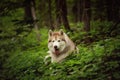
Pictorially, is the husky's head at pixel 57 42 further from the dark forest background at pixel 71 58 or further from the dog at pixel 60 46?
the dark forest background at pixel 71 58

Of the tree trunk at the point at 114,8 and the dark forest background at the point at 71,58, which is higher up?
the tree trunk at the point at 114,8

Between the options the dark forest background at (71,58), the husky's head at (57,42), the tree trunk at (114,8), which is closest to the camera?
the dark forest background at (71,58)

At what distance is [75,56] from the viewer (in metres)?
10.4

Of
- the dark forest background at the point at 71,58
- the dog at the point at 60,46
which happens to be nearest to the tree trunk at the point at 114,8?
the dark forest background at the point at 71,58

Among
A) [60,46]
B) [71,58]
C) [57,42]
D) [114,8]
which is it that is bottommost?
[71,58]

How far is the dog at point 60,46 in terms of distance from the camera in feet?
34.3

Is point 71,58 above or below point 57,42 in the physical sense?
below

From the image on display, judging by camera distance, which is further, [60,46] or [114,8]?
[60,46]

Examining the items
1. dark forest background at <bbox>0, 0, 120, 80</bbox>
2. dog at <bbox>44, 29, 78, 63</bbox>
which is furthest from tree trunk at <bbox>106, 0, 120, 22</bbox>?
dog at <bbox>44, 29, 78, 63</bbox>

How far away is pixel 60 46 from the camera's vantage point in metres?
10.5

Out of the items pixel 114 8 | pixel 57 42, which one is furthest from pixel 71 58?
pixel 114 8

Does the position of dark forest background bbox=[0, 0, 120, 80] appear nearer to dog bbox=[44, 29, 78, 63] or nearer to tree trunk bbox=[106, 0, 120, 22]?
tree trunk bbox=[106, 0, 120, 22]

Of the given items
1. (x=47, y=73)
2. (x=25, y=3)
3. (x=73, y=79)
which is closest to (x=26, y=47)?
(x=25, y=3)

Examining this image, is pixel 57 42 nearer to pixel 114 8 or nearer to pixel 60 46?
pixel 60 46
